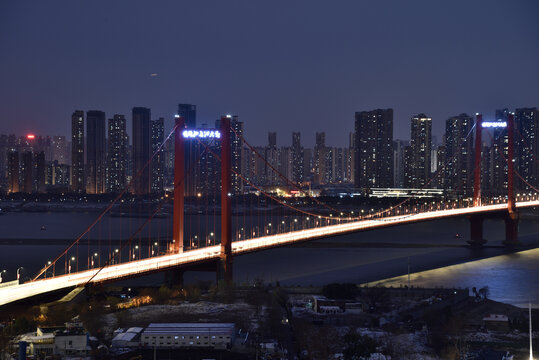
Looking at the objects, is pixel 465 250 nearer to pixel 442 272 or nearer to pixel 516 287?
pixel 442 272

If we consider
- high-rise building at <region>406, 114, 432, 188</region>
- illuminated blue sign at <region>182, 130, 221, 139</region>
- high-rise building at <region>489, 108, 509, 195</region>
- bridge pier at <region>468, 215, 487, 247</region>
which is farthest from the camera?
high-rise building at <region>406, 114, 432, 188</region>

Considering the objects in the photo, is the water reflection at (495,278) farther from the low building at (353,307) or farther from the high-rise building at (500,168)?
the high-rise building at (500,168)

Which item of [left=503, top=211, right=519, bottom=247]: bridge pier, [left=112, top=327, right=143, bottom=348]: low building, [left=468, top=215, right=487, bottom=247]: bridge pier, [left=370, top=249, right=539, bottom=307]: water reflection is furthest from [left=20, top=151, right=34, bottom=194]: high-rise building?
[left=112, top=327, right=143, bottom=348]: low building

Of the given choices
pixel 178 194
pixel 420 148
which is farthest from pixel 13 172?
pixel 178 194

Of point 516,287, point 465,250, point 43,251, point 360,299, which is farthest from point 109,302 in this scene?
point 465,250

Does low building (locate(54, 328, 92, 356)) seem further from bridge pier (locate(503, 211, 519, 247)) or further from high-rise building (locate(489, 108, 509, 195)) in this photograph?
high-rise building (locate(489, 108, 509, 195))

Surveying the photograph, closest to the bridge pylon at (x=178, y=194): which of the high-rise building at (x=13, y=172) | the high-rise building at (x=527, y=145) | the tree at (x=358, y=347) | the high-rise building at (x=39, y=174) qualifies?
the tree at (x=358, y=347)

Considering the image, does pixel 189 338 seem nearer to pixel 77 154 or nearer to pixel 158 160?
pixel 158 160
